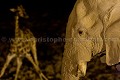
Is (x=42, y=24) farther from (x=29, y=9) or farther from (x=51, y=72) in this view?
(x=51, y=72)

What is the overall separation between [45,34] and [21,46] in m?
0.28

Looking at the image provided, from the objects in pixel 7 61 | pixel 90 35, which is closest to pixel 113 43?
pixel 90 35

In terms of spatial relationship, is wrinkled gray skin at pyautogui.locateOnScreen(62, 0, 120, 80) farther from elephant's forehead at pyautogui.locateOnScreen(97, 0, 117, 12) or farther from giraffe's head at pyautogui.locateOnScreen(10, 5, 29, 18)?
giraffe's head at pyautogui.locateOnScreen(10, 5, 29, 18)

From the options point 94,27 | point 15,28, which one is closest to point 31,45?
point 15,28

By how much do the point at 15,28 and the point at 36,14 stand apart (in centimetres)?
26

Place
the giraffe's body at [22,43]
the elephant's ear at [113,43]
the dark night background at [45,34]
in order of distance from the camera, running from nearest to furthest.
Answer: the elephant's ear at [113,43]
the giraffe's body at [22,43]
the dark night background at [45,34]

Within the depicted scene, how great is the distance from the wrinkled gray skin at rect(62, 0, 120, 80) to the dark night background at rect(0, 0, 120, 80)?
1.89 m

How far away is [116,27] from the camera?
3.59ft

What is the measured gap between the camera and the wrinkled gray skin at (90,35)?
1104 mm

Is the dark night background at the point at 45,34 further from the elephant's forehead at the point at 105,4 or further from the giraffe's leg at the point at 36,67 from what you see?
the elephant's forehead at the point at 105,4

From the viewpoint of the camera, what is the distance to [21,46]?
3.02 meters

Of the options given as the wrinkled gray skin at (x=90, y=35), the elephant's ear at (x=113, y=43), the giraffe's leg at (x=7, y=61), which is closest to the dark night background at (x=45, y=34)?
the giraffe's leg at (x=7, y=61)

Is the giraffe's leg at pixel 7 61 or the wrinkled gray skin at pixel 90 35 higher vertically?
the wrinkled gray skin at pixel 90 35

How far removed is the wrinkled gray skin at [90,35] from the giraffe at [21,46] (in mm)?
1796
